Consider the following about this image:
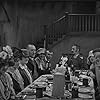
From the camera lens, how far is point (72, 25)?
44.6ft

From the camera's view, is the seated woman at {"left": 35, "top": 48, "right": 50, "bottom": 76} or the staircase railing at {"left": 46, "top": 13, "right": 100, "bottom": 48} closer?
the seated woman at {"left": 35, "top": 48, "right": 50, "bottom": 76}

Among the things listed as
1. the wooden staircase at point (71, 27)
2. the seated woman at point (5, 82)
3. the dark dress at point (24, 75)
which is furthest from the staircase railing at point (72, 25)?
the seated woman at point (5, 82)

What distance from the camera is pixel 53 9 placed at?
16766 millimetres

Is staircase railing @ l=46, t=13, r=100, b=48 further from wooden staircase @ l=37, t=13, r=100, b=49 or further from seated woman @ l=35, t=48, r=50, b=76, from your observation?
seated woman @ l=35, t=48, r=50, b=76

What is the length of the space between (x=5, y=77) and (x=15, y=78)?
0.66m

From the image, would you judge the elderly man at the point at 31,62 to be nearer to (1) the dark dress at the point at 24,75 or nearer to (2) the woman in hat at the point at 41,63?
(2) the woman in hat at the point at 41,63

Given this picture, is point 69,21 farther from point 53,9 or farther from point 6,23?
point 6,23

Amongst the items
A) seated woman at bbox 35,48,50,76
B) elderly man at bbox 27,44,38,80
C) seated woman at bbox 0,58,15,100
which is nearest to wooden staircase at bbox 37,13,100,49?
seated woman at bbox 35,48,50,76

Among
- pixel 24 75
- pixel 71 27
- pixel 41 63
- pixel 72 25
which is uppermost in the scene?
pixel 72 25

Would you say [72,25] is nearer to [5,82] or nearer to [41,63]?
[41,63]

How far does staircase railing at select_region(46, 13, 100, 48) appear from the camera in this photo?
531 inches

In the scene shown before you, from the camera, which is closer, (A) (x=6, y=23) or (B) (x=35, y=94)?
(B) (x=35, y=94)

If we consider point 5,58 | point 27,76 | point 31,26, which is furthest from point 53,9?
point 5,58

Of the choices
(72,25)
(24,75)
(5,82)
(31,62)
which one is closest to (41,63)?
(31,62)
